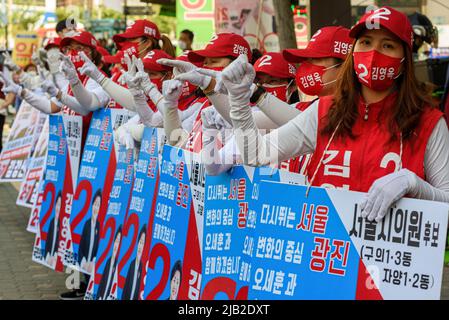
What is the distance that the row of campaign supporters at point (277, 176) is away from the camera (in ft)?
12.0

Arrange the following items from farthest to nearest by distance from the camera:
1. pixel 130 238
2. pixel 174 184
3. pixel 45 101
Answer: pixel 45 101 → pixel 130 238 → pixel 174 184

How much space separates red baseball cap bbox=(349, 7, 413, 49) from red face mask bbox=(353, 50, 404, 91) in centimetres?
10

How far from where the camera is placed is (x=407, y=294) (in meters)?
3.48

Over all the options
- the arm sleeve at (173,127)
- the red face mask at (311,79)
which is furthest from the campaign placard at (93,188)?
the red face mask at (311,79)

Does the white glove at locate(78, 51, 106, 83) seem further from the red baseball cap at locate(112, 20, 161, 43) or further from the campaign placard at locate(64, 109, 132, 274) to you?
the red baseball cap at locate(112, 20, 161, 43)

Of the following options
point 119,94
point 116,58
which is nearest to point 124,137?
point 119,94

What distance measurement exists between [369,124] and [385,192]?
0.51 metres

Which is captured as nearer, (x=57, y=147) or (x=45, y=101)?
(x=57, y=147)

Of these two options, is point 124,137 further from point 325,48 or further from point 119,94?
point 325,48

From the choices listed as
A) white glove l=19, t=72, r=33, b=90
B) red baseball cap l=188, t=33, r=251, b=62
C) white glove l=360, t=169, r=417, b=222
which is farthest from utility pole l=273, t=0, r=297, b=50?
white glove l=360, t=169, r=417, b=222

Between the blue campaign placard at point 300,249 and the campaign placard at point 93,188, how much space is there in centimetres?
306

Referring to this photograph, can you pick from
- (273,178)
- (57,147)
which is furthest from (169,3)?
(273,178)
